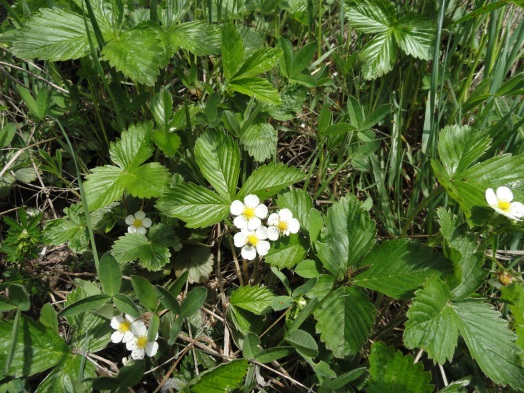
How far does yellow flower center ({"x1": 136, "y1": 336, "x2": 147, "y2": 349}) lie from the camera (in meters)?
1.91

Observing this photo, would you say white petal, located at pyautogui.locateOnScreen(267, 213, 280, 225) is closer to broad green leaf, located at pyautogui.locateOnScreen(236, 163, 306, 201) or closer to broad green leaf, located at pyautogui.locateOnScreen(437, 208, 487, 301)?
broad green leaf, located at pyautogui.locateOnScreen(236, 163, 306, 201)

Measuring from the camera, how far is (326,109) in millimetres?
2273

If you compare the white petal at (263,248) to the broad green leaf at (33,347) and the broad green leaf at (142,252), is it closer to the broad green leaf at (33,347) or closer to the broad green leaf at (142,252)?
the broad green leaf at (142,252)

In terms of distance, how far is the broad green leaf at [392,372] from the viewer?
5.98 ft

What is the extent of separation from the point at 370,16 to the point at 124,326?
5.84ft

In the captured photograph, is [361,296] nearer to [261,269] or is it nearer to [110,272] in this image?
[261,269]

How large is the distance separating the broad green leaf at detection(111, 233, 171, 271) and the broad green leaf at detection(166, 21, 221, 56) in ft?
2.76

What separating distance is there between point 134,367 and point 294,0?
1.94m

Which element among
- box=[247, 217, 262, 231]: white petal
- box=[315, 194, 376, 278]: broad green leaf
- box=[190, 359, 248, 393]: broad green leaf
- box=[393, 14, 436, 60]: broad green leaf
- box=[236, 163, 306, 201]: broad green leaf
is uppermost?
box=[393, 14, 436, 60]: broad green leaf

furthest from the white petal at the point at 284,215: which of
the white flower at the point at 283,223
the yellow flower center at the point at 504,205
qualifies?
the yellow flower center at the point at 504,205

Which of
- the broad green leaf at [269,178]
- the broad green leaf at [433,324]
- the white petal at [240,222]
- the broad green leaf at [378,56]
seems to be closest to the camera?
the broad green leaf at [433,324]

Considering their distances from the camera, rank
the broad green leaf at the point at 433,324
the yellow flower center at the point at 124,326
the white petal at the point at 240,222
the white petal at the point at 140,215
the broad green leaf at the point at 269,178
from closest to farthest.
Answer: the broad green leaf at the point at 433,324, the yellow flower center at the point at 124,326, the white petal at the point at 240,222, the broad green leaf at the point at 269,178, the white petal at the point at 140,215

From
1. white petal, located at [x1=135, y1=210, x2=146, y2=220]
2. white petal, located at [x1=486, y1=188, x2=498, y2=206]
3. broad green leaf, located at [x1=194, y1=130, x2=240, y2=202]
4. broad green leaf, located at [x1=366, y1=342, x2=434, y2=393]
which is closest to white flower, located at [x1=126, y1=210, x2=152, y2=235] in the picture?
white petal, located at [x1=135, y1=210, x2=146, y2=220]

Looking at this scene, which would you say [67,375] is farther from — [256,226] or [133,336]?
[256,226]
